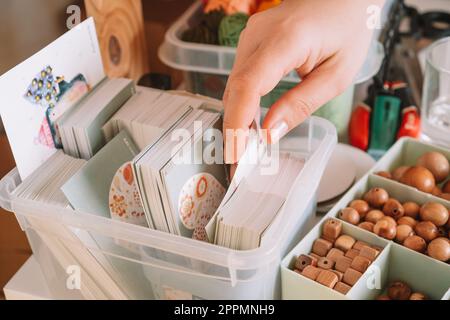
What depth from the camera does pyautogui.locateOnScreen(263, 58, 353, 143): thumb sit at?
627 mm

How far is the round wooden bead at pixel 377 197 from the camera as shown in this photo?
722 millimetres

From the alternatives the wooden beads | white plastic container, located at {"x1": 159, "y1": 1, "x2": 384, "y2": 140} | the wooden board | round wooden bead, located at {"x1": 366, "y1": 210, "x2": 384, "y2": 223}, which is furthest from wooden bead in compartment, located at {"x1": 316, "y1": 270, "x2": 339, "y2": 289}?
the wooden board

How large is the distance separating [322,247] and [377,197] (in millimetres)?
109

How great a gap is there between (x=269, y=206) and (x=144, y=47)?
485mm

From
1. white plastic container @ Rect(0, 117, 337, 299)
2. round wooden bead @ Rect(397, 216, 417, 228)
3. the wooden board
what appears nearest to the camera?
white plastic container @ Rect(0, 117, 337, 299)

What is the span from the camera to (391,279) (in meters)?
0.69

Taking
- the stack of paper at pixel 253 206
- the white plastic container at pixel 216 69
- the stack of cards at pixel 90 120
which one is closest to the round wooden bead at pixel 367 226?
the stack of paper at pixel 253 206

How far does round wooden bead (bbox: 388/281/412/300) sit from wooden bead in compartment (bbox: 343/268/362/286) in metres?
0.06

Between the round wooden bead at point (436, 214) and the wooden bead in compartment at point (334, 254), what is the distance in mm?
120

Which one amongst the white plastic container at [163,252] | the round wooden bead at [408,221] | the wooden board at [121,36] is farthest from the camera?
the wooden board at [121,36]

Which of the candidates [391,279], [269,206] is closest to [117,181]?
[269,206]

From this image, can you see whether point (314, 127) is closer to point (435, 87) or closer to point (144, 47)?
point (435, 87)

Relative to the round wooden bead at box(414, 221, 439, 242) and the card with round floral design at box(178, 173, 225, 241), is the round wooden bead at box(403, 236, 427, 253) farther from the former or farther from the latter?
the card with round floral design at box(178, 173, 225, 241)

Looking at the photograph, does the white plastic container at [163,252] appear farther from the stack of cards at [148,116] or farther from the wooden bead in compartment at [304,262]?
the stack of cards at [148,116]
